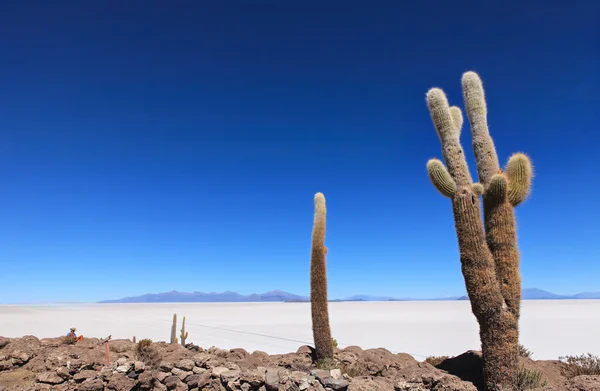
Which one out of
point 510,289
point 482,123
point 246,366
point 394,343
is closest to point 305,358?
point 246,366

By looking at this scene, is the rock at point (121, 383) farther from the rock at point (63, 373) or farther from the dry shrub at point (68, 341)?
the dry shrub at point (68, 341)

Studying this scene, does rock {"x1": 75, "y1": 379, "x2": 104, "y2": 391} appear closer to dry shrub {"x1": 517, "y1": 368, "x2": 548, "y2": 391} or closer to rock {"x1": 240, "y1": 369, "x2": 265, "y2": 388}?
rock {"x1": 240, "y1": 369, "x2": 265, "y2": 388}

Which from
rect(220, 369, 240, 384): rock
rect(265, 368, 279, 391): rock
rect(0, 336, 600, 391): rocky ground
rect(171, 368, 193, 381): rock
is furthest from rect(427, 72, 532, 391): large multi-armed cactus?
rect(171, 368, 193, 381): rock

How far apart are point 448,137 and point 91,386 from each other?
951 cm

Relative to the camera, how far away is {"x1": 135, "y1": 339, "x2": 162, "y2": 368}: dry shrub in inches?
426

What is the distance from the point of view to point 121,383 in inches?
352

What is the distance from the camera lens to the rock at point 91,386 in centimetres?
891

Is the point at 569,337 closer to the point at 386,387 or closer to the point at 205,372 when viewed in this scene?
the point at 386,387

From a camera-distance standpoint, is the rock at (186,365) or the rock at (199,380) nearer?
the rock at (199,380)

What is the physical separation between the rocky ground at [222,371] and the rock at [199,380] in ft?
0.06

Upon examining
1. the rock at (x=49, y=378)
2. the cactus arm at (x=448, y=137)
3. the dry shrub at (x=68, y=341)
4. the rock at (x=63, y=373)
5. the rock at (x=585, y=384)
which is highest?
the cactus arm at (x=448, y=137)

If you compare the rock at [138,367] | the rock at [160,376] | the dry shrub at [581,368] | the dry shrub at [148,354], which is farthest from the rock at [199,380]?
the dry shrub at [581,368]

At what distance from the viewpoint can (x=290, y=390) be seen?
774cm

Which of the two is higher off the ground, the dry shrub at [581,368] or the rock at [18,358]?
the dry shrub at [581,368]
